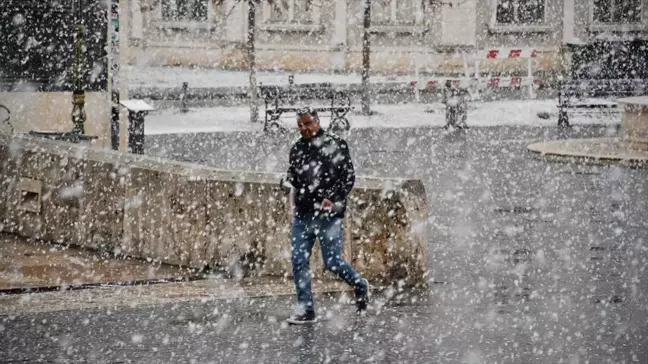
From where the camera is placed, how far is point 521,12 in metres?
44.7

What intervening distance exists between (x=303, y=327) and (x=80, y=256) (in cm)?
416

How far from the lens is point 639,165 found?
74.0ft

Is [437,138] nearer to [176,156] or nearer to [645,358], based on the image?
[176,156]

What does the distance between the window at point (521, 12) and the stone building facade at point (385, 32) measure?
0.10ft

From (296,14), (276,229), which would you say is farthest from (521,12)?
(276,229)

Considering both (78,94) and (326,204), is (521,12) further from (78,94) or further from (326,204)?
(326,204)

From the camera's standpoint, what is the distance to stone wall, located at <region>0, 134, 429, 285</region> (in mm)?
12305

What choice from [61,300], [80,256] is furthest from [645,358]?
[80,256]

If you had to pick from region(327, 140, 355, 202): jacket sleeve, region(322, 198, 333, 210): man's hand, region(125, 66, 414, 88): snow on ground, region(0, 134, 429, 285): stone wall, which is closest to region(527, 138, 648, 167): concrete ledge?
region(0, 134, 429, 285): stone wall

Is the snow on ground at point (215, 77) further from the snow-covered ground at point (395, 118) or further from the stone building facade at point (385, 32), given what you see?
the snow-covered ground at point (395, 118)

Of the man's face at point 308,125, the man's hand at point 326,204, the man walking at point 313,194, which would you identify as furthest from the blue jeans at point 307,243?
the man's face at point 308,125

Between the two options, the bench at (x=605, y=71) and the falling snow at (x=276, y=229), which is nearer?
the falling snow at (x=276, y=229)

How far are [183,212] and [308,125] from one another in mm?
3014

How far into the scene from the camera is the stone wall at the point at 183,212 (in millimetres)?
12305
